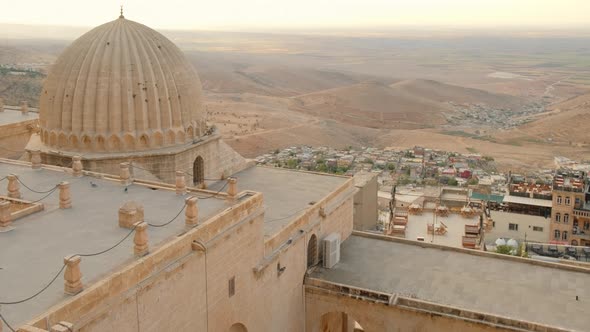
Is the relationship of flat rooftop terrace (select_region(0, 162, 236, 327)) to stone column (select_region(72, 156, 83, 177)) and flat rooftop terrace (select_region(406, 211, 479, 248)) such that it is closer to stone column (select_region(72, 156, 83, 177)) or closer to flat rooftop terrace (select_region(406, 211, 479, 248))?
stone column (select_region(72, 156, 83, 177))

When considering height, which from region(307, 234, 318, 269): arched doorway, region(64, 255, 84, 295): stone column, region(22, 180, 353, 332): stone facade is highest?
region(64, 255, 84, 295): stone column

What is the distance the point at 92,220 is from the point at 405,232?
20.6 meters

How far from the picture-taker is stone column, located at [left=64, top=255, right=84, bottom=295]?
38.2 feet

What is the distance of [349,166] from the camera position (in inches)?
2616

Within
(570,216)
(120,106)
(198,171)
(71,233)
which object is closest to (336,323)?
(198,171)

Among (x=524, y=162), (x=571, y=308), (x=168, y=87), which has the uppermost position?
(x=168, y=87)

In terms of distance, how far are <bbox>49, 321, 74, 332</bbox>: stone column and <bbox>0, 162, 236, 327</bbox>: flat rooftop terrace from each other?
0.95 meters

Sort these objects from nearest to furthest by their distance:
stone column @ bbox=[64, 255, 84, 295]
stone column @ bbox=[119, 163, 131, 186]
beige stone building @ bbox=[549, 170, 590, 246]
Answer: stone column @ bbox=[64, 255, 84, 295], stone column @ bbox=[119, 163, 131, 186], beige stone building @ bbox=[549, 170, 590, 246]

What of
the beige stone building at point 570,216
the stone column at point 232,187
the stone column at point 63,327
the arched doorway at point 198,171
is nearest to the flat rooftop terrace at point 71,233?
the stone column at point 232,187

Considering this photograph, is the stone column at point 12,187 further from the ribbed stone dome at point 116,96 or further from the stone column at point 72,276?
the stone column at point 72,276

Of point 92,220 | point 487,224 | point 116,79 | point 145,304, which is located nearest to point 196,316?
point 145,304

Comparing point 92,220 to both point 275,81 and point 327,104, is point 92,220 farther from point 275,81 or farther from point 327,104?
point 275,81

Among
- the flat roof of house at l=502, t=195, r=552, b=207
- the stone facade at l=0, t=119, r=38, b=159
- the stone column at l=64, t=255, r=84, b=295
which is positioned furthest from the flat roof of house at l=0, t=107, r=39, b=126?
the flat roof of house at l=502, t=195, r=552, b=207

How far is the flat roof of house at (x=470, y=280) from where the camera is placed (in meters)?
18.8
